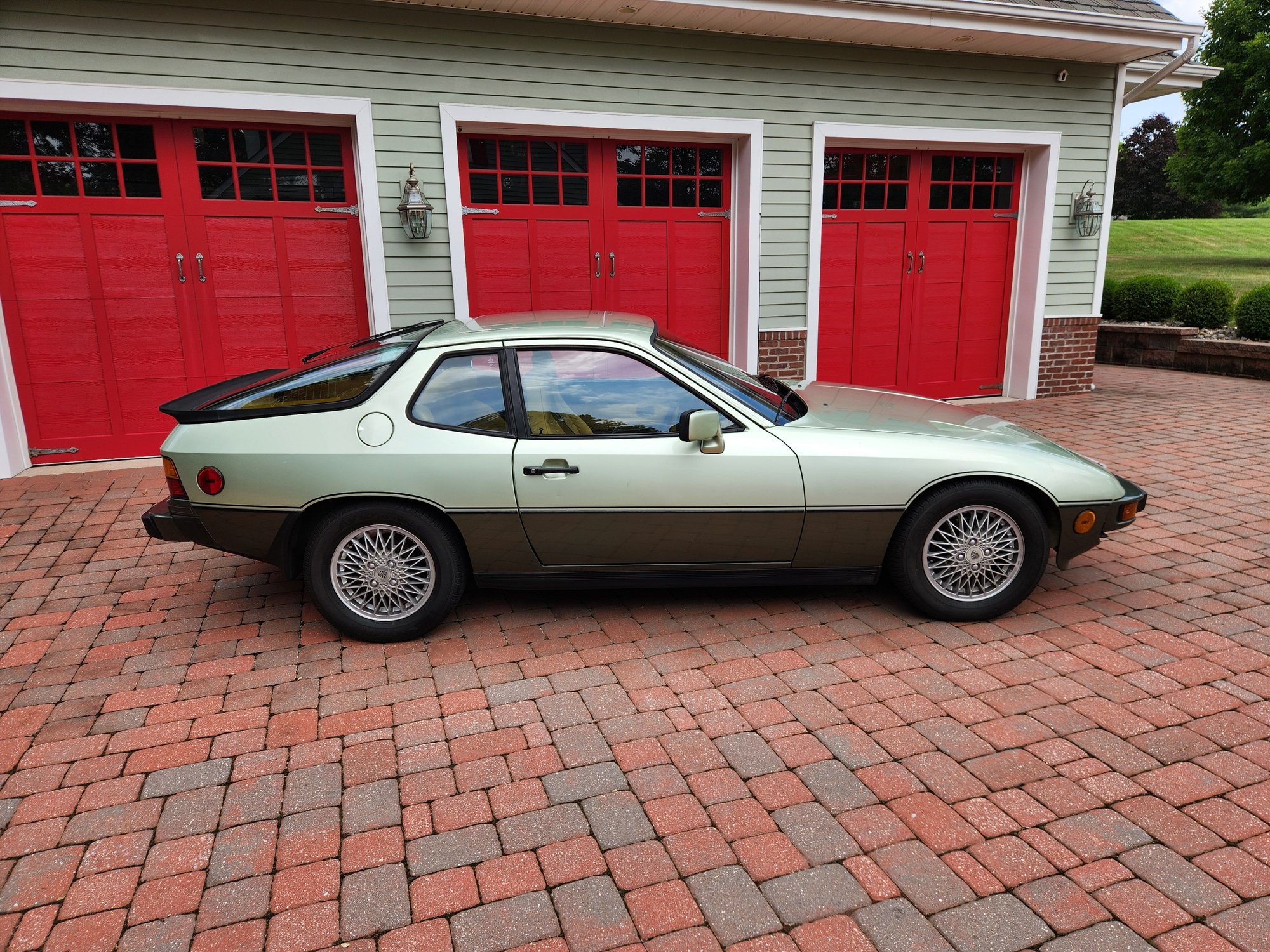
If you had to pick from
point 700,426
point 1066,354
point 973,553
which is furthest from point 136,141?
point 1066,354

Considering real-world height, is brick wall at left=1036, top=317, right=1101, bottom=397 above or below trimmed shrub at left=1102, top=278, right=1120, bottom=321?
below

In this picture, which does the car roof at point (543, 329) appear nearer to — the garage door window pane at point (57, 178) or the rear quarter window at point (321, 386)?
the rear quarter window at point (321, 386)

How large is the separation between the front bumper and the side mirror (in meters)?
1.68

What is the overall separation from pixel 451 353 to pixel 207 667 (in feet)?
5.87

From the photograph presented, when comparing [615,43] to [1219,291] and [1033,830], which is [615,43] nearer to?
[1033,830]

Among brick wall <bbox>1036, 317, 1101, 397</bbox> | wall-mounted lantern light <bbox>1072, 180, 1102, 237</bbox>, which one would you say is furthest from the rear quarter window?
wall-mounted lantern light <bbox>1072, 180, 1102, 237</bbox>

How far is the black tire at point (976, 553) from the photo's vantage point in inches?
153

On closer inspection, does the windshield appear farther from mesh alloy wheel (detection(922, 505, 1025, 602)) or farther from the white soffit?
the white soffit

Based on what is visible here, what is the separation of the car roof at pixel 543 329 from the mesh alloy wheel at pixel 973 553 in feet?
5.49

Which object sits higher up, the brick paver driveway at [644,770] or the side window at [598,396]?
the side window at [598,396]

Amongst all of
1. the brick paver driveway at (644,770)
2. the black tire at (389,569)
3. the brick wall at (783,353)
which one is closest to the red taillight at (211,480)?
the black tire at (389,569)

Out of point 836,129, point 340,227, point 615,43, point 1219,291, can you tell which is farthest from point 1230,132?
point 340,227

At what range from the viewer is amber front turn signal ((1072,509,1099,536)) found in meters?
3.94

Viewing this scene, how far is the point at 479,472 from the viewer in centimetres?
380
